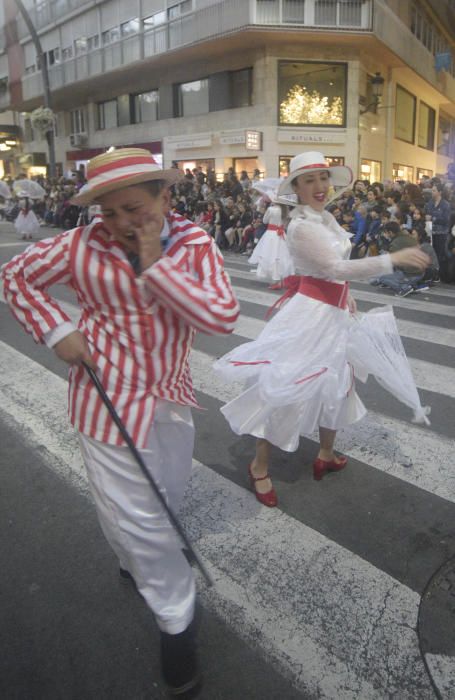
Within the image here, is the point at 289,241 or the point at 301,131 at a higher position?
the point at 301,131

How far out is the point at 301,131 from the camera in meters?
23.1

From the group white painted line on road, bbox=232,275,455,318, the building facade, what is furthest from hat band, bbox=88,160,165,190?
the building facade

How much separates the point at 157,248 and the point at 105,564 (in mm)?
1664

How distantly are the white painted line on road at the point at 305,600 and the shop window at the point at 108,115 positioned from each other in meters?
30.5

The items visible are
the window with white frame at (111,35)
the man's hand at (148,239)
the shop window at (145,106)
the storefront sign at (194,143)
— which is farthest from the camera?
the window with white frame at (111,35)

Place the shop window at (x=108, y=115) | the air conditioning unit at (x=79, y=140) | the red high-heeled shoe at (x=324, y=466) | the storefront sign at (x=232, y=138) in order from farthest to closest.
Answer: the air conditioning unit at (x=79, y=140) → the shop window at (x=108, y=115) → the storefront sign at (x=232, y=138) → the red high-heeled shoe at (x=324, y=466)

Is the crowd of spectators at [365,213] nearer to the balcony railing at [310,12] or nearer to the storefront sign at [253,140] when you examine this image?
the storefront sign at [253,140]

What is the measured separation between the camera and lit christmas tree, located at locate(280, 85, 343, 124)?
2311cm

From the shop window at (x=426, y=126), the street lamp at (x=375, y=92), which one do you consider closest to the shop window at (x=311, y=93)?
the street lamp at (x=375, y=92)

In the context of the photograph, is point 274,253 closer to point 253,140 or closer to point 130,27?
point 253,140

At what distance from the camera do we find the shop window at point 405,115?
2711 cm

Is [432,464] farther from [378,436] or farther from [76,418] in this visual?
[76,418]

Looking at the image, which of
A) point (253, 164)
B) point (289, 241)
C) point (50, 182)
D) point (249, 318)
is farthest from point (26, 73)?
point (289, 241)

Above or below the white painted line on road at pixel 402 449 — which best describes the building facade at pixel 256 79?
above
